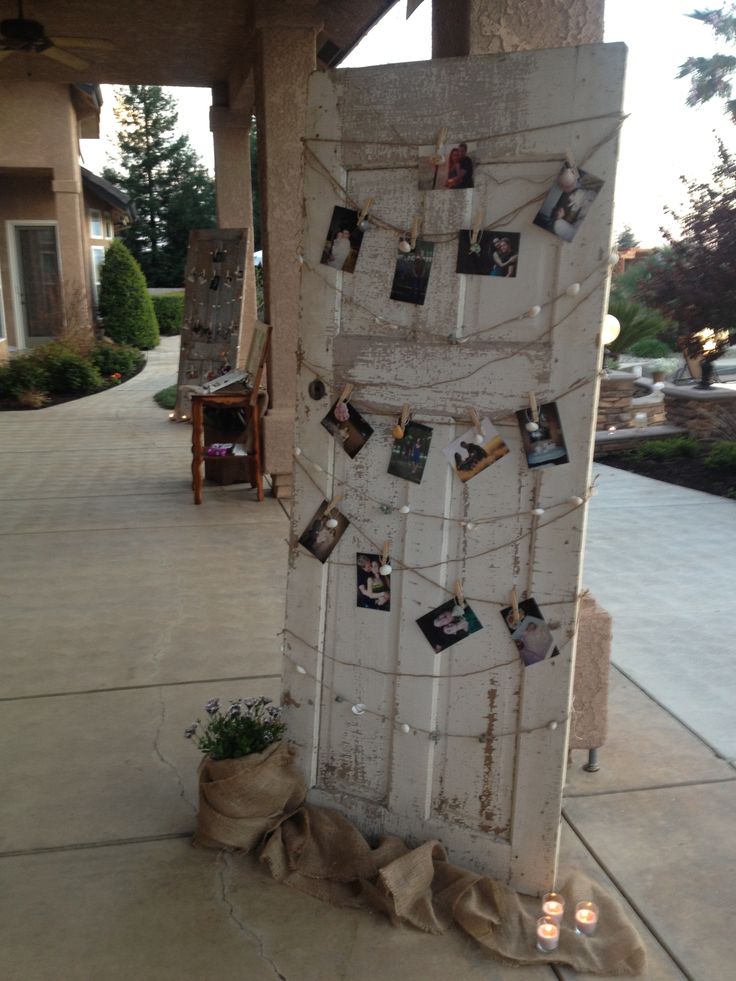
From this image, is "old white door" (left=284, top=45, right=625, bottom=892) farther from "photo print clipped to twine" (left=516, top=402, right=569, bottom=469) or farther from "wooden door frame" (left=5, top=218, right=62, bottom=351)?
"wooden door frame" (left=5, top=218, right=62, bottom=351)

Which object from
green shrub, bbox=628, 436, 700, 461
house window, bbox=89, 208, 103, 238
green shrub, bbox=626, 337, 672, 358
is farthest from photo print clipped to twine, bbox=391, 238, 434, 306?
house window, bbox=89, 208, 103, 238

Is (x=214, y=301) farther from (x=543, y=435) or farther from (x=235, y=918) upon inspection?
(x=235, y=918)

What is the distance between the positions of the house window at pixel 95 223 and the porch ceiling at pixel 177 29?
33.9ft

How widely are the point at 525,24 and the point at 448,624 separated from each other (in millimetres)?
1686

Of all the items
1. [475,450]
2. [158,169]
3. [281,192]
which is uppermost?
[158,169]

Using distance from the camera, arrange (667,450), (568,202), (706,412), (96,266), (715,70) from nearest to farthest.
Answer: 1. (568,202)
2. (667,450)
3. (706,412)
4. (715,70)
5. (96,266)

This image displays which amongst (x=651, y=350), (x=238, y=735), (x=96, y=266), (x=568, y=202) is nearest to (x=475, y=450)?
(x=568, y=202)

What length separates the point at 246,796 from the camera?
2.57 meters

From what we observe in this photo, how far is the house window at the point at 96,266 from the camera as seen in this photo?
19.6 m

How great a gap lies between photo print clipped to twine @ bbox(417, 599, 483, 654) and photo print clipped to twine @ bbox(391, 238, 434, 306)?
2.68 ft

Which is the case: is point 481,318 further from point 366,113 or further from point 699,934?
point 699,934

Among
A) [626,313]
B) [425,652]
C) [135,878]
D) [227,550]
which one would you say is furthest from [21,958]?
[626,313]

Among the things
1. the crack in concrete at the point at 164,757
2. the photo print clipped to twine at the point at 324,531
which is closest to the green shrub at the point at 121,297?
the crack in concrete at the point at 164,757

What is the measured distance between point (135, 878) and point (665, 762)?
1.87 meters
